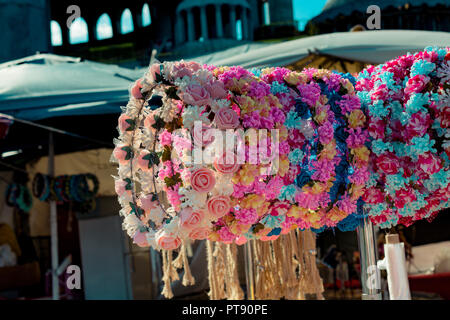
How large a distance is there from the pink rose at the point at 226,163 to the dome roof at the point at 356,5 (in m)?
20.9

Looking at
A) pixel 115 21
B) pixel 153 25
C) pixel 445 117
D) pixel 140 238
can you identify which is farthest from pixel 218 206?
pixel 115 21

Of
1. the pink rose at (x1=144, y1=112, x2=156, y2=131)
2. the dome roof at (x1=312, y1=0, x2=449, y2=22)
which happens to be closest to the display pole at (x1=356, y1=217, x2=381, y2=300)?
the pink rose at (x1=144, y1=112, x2=156, y2=131)

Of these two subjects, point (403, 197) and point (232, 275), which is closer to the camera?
point (403, 197)

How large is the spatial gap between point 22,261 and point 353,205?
19.2ft

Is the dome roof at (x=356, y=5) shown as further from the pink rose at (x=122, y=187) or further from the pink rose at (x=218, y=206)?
the pink rose at (x=218, y=206)

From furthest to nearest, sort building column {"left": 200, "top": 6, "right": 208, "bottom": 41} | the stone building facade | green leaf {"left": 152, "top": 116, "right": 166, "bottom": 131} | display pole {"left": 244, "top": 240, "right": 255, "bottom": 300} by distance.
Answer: building column {"left": 200, "top": 6, "right": 208, "bottom": 41}
the stone building facade
display pole {"left": 244, "top": 240, "right": 255, "bottom": 300}
green leaf {"left": 152, "top": 116, "right": 166, "bottom": 131}

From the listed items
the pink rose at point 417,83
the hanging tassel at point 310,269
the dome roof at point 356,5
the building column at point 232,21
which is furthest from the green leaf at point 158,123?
the building column at point 232,21

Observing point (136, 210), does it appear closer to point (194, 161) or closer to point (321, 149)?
point (194, 161)

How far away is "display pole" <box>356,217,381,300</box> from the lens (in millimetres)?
2381

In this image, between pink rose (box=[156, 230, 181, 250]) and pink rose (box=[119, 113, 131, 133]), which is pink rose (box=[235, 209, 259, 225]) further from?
pink rose (box=[119, 113, 131, 133])

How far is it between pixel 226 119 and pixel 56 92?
2.67 m

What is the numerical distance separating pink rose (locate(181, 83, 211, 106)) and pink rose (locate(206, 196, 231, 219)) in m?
0.31

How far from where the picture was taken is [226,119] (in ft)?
6.31

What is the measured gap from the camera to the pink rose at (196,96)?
1.93 meters
